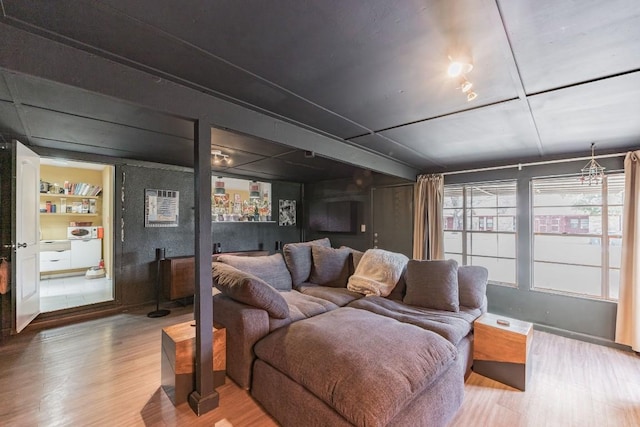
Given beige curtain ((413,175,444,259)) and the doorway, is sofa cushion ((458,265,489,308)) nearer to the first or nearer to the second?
beige curtain ((413,175,444,259))

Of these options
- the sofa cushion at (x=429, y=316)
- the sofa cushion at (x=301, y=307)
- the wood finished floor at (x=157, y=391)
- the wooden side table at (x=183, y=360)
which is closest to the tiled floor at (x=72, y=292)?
the wood finished floor at (x=157, y=391)

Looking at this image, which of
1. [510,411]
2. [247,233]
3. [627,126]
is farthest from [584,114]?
[247,233]

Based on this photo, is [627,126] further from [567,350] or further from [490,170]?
[567,350]

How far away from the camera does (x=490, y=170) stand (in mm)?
4000

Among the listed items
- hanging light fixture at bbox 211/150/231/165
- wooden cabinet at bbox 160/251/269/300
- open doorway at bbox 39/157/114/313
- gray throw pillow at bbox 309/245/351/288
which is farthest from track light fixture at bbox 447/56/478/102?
open doorway at bbox 39/157/114/313

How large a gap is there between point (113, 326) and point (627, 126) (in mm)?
5865

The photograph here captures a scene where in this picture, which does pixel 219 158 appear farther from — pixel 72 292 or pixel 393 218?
pixel 72 292

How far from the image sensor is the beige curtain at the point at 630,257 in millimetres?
2900

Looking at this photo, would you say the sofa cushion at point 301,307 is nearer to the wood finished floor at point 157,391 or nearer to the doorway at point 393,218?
the wood finished floor at point 157,391

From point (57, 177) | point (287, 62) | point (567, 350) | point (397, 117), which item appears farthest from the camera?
point (57, 177)

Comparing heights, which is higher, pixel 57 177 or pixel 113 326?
pixel 57 177

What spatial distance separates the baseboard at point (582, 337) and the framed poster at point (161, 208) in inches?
216

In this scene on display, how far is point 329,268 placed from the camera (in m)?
3.67

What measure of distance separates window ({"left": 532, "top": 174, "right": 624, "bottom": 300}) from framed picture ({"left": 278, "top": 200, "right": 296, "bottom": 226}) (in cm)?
422
